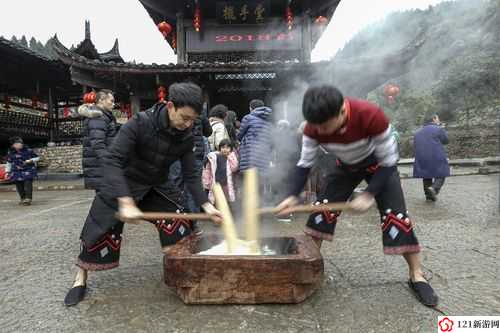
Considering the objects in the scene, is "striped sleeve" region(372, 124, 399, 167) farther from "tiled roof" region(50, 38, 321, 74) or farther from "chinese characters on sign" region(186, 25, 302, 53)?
"chinese characters on sign" region(186, 25, 302, 53)

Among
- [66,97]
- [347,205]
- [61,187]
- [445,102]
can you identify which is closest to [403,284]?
[347,205]

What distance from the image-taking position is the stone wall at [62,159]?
46.9ft

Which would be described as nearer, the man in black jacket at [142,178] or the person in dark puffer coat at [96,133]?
the man in black jacket at [142,178]

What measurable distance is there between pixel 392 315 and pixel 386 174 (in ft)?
2.99

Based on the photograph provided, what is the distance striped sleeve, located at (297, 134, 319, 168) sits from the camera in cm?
257

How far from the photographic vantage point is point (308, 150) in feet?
8.54

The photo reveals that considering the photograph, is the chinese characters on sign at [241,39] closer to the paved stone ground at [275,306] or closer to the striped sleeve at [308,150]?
the paved stone ground at [275,306]

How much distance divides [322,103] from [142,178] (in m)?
1.48

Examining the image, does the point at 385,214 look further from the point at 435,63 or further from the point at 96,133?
the point at 435,63

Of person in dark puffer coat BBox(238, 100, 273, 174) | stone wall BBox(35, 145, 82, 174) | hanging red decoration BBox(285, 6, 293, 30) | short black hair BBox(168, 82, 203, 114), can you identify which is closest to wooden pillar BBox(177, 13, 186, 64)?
hanging red decoration BBox(285, 6, 293, 30)

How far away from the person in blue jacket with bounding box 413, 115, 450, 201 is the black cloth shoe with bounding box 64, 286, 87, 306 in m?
5.93

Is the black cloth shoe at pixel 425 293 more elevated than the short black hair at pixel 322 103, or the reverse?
the short black hair at pixel 322 103

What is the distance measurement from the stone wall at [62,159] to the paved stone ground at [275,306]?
1050cm

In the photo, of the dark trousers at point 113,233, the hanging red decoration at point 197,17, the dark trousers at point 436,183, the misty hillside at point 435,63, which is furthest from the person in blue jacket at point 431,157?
the hanging red decoration at point 197,17
